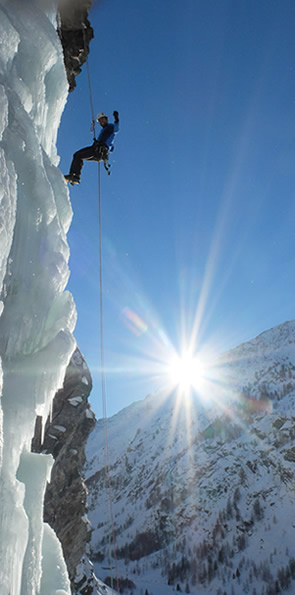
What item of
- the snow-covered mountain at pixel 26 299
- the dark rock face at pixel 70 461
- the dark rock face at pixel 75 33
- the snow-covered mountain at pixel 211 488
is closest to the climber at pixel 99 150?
the dark rock face at pixel 75 33

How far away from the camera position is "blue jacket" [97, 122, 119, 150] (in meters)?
8.48

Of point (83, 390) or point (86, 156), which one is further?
point (83, 390)

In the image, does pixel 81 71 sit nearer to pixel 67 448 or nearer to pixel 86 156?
pixel 86 156

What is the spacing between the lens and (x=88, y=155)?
320 inches

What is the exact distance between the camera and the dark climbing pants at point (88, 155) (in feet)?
26.1

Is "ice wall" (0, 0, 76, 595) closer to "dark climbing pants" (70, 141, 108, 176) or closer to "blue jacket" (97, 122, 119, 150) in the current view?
"dark climbing pants" (70, 141, 108, 176)

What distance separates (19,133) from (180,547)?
393 ft

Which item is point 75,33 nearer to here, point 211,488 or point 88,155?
point 88,155

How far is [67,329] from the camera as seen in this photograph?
169 inches

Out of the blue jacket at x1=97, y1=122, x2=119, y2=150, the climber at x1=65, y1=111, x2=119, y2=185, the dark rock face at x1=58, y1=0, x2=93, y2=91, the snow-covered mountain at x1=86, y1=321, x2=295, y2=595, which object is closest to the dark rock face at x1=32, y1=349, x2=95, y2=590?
the climber at x1=65, y1=111, x2=119, y2=185

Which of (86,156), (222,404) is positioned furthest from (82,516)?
(222,404)

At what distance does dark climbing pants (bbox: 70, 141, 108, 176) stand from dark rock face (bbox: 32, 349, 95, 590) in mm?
15207

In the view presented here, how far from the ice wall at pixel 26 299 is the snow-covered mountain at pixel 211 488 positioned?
3669 inches

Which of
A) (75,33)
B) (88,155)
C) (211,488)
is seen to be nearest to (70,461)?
(88,155)
